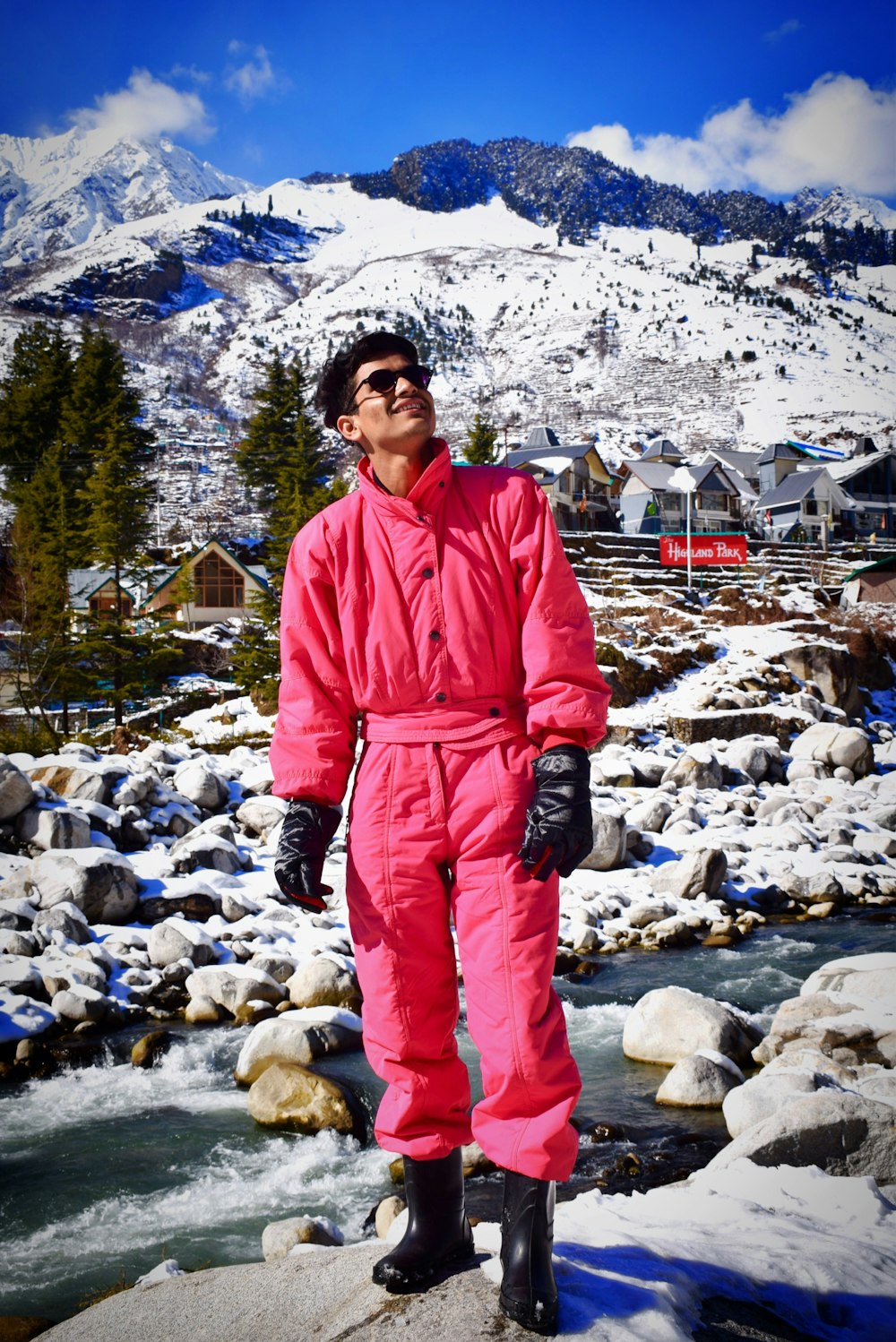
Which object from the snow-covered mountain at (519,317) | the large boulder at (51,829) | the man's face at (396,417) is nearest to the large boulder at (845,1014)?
the man's face at (396,417)

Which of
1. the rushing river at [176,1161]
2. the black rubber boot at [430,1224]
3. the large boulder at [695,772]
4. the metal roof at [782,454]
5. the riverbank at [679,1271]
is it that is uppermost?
the metal roof at [782,454]

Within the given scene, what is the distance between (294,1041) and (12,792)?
514cm

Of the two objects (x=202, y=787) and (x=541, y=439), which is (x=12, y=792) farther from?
(x=541, y=439)

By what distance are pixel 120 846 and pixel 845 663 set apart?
1837 cm

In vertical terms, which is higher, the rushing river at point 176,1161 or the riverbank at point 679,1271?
the riverbank at point 679,1271

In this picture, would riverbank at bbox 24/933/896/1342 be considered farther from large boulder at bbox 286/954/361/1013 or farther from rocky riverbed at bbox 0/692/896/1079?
large boulder at bbox 286/954/361/1013

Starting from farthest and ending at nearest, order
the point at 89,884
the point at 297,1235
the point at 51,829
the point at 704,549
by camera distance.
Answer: the point at 704,549 < the point at 51,829 < the point at 89,884 < the point at 297,1235

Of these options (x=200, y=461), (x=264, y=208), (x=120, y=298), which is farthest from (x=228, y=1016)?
(x=264, y=208)

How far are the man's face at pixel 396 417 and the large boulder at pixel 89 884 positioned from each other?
24.7 feet

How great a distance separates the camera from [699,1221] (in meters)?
3.06

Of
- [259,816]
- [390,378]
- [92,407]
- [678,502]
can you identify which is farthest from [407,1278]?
[678,502]

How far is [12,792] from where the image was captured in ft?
32.0

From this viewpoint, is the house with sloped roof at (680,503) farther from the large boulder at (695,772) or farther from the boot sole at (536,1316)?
the boot sole at (536,1316)

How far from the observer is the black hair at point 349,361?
2658 mm
